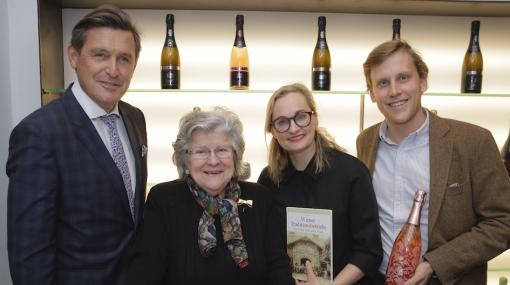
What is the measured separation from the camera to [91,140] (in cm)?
118

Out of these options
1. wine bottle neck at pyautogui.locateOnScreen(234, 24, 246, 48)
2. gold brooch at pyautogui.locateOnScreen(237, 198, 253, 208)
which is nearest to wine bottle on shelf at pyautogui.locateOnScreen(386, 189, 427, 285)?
gold brooch at pyautogui.locateOnScreen(237, 198, 253, 208)

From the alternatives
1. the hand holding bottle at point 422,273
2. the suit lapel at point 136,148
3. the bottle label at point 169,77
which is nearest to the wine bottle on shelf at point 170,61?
the bottle label at point 169,77

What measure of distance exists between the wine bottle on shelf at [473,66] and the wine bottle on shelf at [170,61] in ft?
4.61

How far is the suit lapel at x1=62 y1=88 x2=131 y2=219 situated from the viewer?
117 centimetres

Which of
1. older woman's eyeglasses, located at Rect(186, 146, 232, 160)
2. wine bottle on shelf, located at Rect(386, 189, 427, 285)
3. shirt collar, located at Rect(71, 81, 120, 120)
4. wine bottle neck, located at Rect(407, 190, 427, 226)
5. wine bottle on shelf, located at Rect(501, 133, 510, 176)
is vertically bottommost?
wine bottle on shelf, located at Rect(386, 189, 427, 285)

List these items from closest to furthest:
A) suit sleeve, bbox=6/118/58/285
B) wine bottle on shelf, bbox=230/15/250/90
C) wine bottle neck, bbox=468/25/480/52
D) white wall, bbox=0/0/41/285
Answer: suit sleeve, bbox=6/118/58/285 → white wall, bbox=0/0/41/285 → wine bottle on shelf, bbox=230/15/250/90 → wine bottle neck, bbox=468/25/480/52

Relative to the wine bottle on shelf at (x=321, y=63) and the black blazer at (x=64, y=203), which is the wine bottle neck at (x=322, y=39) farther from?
the black blazer at (x=64, y=203)

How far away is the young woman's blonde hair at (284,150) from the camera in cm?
138

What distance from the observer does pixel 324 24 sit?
1.92 m

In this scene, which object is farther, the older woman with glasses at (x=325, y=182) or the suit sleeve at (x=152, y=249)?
the older woman with glasses at (x=325, y=182)

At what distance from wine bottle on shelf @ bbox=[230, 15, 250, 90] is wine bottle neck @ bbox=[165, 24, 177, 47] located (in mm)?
288

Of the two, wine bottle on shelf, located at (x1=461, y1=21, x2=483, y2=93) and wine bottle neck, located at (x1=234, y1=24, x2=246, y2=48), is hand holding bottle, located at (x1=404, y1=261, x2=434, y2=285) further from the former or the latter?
wine bottle neck, located at (x1=234, y1=24, x2=246, y2=48)

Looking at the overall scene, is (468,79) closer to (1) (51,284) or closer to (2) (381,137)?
(2) (381,137)

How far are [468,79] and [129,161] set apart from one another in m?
1.63
